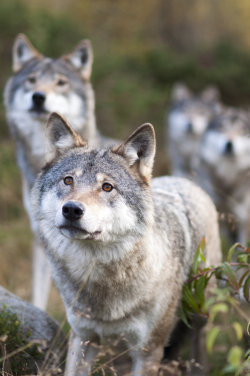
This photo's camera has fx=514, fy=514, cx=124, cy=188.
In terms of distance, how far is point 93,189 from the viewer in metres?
3.66

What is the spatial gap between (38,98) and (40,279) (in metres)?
2.28

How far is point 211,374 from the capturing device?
16.9ft

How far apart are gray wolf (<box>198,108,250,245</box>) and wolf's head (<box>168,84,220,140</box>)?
2.53m

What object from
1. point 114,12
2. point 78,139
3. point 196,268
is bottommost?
point 196,268

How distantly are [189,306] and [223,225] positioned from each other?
16.1 feet

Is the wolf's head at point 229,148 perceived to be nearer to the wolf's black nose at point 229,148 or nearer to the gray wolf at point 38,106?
the wolf's black nose at point 229,148

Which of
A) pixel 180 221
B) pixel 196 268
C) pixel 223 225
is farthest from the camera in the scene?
pixel 223 225

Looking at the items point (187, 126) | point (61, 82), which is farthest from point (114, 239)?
point (187, 126)

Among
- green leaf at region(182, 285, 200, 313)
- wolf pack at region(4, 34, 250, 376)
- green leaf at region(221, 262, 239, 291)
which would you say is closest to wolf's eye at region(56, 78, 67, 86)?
wolf pack at region(4, 34, 250, 376)

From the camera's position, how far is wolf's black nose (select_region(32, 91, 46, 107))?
6.40m

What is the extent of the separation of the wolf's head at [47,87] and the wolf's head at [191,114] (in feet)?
20.2

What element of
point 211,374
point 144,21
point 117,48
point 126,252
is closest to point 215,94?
point 117,48

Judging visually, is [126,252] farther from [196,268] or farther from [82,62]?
[82,62]

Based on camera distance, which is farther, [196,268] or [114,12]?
[114,12]
